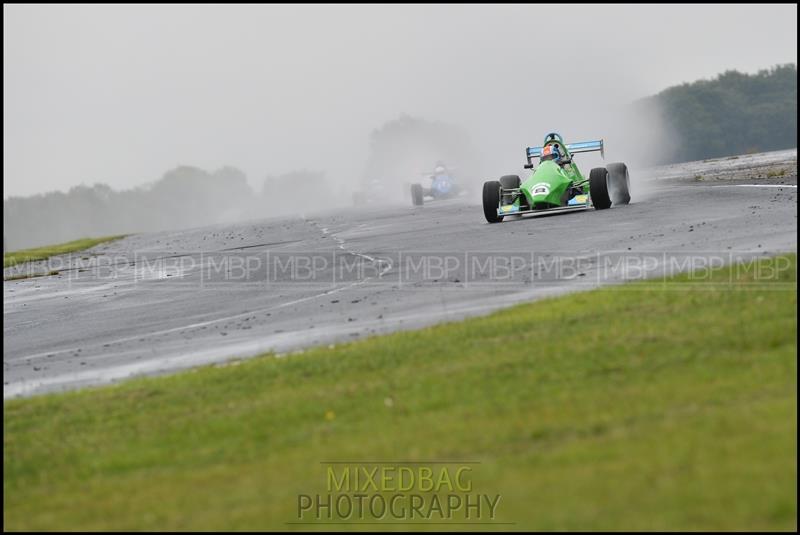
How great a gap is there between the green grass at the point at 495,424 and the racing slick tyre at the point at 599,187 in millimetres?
15898

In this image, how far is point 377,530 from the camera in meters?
6.98

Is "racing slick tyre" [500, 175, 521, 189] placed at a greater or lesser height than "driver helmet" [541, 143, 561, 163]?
lesser

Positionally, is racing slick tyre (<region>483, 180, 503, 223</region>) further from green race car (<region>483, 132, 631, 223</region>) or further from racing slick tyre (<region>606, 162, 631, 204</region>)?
racing slick tyre (<region>606, 162, 631, 204</region>)

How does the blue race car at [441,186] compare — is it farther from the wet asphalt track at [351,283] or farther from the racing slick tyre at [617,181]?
the racing slick tyre at [617,181]

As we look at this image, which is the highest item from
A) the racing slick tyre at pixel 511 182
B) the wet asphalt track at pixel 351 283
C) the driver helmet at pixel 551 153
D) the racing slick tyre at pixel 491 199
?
the driver helmet at pixel 551 153

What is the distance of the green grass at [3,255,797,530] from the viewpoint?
694 cm

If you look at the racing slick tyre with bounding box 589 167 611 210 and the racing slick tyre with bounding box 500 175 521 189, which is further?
the racing slick tyre with bounding box 500 175 521 189

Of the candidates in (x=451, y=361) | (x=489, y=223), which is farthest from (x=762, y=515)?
(x=489, y=223)

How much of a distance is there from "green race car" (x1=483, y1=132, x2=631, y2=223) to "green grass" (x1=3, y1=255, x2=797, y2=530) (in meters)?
16.2

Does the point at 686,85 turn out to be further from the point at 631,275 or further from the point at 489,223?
the point at 631,275

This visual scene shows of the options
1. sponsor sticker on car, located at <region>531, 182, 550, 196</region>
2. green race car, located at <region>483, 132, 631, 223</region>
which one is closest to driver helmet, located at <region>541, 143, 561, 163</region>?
green race car, located at <region>483, 132, 631, 223</region>

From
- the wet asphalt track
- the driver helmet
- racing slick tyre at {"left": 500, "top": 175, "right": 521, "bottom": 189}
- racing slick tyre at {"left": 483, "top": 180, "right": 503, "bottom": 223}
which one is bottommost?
the wet asphalt track

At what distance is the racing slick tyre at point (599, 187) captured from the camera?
95.8 feet

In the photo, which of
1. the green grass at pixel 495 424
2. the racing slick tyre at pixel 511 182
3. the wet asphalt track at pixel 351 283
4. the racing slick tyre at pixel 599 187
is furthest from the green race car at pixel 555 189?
the green grass at pixel 495 424
